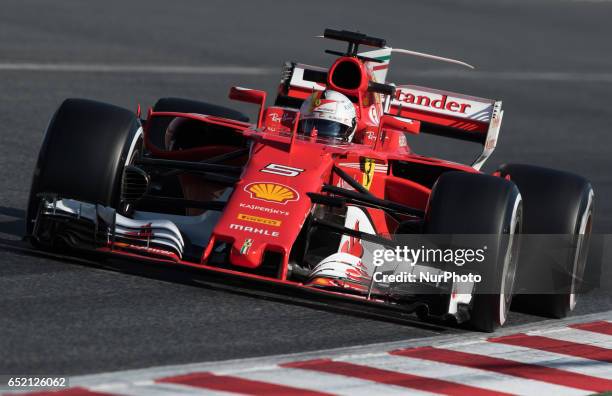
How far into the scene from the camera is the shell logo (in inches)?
347

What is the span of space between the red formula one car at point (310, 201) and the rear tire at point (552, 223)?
1 centimetres

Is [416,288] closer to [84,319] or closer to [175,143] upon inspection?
[84,319]

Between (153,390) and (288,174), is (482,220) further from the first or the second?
(153,390)

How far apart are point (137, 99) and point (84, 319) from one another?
10.1 meters

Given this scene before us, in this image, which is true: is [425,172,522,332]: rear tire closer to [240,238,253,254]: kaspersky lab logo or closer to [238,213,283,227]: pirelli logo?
[238,213,283,227]: pirelli logo

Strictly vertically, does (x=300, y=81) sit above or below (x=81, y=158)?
above

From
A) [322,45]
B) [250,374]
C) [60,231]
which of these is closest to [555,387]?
[250,374]

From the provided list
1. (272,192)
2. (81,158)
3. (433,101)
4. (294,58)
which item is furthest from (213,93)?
(272,192)

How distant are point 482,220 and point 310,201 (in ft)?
3.73

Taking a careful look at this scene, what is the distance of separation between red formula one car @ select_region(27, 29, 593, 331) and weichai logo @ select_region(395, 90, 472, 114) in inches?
44.5

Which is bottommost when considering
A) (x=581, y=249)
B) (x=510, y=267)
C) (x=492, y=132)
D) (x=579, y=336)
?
(x=579, y=336)

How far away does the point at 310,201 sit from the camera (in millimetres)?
8859

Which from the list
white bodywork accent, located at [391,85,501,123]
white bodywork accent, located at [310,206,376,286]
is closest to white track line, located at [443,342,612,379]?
white bodywork accent, located at [310,206,376,286]

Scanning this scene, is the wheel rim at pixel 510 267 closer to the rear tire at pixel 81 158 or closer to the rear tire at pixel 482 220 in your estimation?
the rear tire at pixel 482 220
